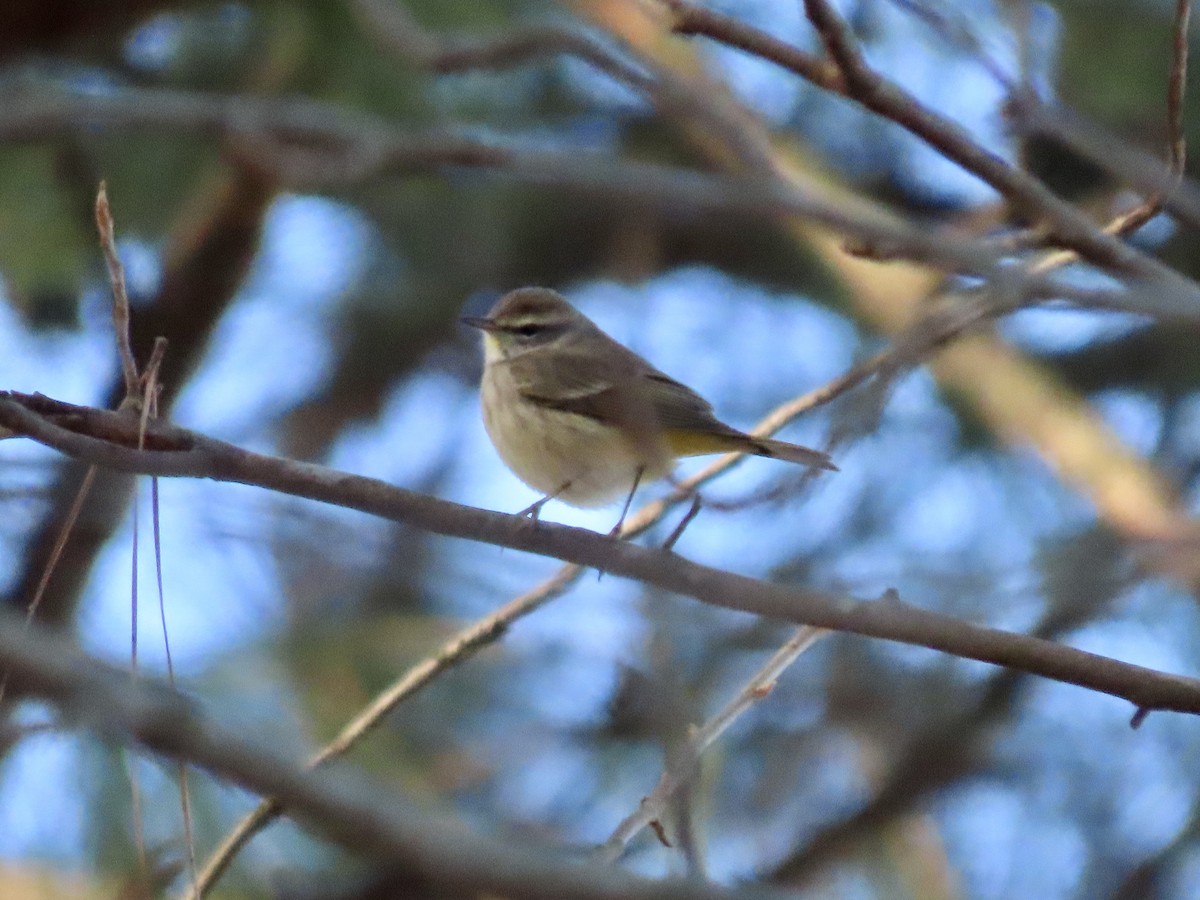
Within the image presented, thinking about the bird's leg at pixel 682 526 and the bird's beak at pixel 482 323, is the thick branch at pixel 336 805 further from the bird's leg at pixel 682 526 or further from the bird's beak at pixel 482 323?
the bird's beak at pixel 482 323

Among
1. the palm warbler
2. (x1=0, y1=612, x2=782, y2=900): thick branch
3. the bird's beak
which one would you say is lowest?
(x1=0, y1=612, x2=782, y2=900): thick branch

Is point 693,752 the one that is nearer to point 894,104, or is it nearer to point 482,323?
point 894,104

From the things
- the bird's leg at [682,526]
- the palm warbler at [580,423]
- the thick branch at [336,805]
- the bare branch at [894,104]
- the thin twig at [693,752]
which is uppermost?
the palm warbler at [580,423]

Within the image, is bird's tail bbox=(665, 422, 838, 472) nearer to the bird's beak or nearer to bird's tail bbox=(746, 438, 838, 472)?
bird's tail bbox=(746, 438, 838, 472)

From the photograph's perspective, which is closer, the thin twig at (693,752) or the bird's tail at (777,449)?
the thin twig at (693,752)

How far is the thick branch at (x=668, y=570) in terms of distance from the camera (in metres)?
2.46

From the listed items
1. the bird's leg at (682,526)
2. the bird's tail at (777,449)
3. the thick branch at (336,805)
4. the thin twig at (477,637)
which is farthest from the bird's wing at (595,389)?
the thick branch at (336,805)

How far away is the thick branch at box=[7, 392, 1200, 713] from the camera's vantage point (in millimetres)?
2457

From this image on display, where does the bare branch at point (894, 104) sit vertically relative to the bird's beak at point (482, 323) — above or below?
below

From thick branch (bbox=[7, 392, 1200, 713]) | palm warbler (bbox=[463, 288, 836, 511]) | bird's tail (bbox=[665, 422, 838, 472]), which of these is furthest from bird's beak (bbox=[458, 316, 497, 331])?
thick branch (bbox=[7, 392, 1200, 713])

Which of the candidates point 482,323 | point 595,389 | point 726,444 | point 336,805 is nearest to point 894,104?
point 726,444

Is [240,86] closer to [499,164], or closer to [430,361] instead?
[430,361]

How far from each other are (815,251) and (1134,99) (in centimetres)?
139

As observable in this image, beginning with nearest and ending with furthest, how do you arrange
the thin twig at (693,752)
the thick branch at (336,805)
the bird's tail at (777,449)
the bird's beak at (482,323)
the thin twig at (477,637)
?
the thick branch at (336,805), the thin twig at (693,752), the thin twig at (477,637), the bird's tail at (777,449), the bird's beak at (482,323)
